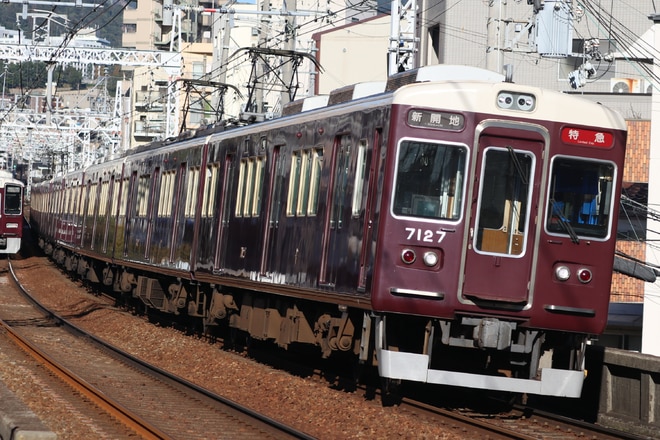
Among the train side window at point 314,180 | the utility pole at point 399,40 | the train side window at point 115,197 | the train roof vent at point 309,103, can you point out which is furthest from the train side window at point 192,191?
→ the train side window at point 115,197

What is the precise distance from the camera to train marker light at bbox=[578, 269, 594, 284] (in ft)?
35.2

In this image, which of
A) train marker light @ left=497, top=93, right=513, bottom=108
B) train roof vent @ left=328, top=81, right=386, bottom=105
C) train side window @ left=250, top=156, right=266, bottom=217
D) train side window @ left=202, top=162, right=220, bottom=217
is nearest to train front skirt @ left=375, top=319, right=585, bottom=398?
train marker light @ left=497, top=93, right=513, bottom=108

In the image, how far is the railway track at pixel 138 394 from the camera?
9.96 m

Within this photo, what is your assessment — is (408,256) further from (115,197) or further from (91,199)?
(91,199)

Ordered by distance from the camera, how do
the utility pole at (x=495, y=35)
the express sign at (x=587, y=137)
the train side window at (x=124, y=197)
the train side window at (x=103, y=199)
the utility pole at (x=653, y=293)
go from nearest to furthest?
the express sign at (x=587, y=137)
the utility pole at (x=653, y=293)
the utility pole at (x=495, y=35)
the train side window at (x=124, y=197)
the train side window at (x=103, y=199)

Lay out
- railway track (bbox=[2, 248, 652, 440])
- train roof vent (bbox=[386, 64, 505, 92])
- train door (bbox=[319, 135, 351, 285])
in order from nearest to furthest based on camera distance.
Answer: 1. railway track (bbox=[2, 248, 652, 440])
2. train roof vent (bbox=[386, 64, 505, 92])
3. train door (bbox=[319, 135, 351, 285])

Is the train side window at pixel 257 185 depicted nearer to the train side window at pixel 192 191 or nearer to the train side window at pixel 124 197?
the train side window at pixel 192 191

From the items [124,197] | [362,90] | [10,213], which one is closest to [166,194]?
[124,197]

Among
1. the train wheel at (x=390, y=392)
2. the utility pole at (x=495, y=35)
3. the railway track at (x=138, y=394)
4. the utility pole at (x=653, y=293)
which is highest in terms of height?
the utility pole at (x=495, y=35)

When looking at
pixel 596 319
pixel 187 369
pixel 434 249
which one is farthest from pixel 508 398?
pixel 187 369

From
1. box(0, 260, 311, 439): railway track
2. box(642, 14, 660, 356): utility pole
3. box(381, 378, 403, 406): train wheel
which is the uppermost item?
box(642, 14, 660, 356): utility pole

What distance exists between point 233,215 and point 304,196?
9.50 feet

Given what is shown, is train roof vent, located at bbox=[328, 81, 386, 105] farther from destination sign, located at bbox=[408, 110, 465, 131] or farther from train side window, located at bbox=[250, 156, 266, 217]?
train side window, located at bbox=[250, 156, 266, 217]

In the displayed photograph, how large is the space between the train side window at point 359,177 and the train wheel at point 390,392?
154 cm
